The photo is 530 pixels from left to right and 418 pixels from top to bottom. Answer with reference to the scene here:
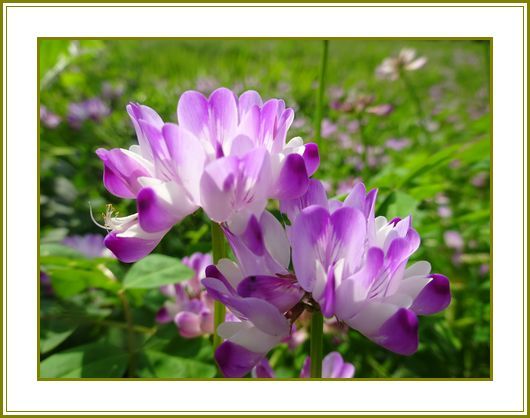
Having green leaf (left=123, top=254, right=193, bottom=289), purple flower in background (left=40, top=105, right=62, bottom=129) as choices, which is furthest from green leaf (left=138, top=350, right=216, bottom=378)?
purple flower in background (left=40, top=105, right=62, bottom=129)

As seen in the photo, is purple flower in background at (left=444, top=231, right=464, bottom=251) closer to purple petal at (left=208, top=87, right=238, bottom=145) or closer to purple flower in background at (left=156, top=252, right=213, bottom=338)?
purple flower in background at (left=156, top=252, right=213, bottom=338)

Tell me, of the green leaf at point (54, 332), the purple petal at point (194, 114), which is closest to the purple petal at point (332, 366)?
the purple petal at point (194, 114)

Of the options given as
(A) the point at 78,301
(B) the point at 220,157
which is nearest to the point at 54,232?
(A) the point at 78,301

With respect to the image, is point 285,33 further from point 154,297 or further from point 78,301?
point 78,301

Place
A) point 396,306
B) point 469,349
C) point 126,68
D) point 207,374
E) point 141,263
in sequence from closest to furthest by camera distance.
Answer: point 396,306 → point 207,374 → point 141,263 → point 469,349 → point 126,68

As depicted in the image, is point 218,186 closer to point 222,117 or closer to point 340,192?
point 222,117

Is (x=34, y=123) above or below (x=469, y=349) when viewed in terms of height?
above
